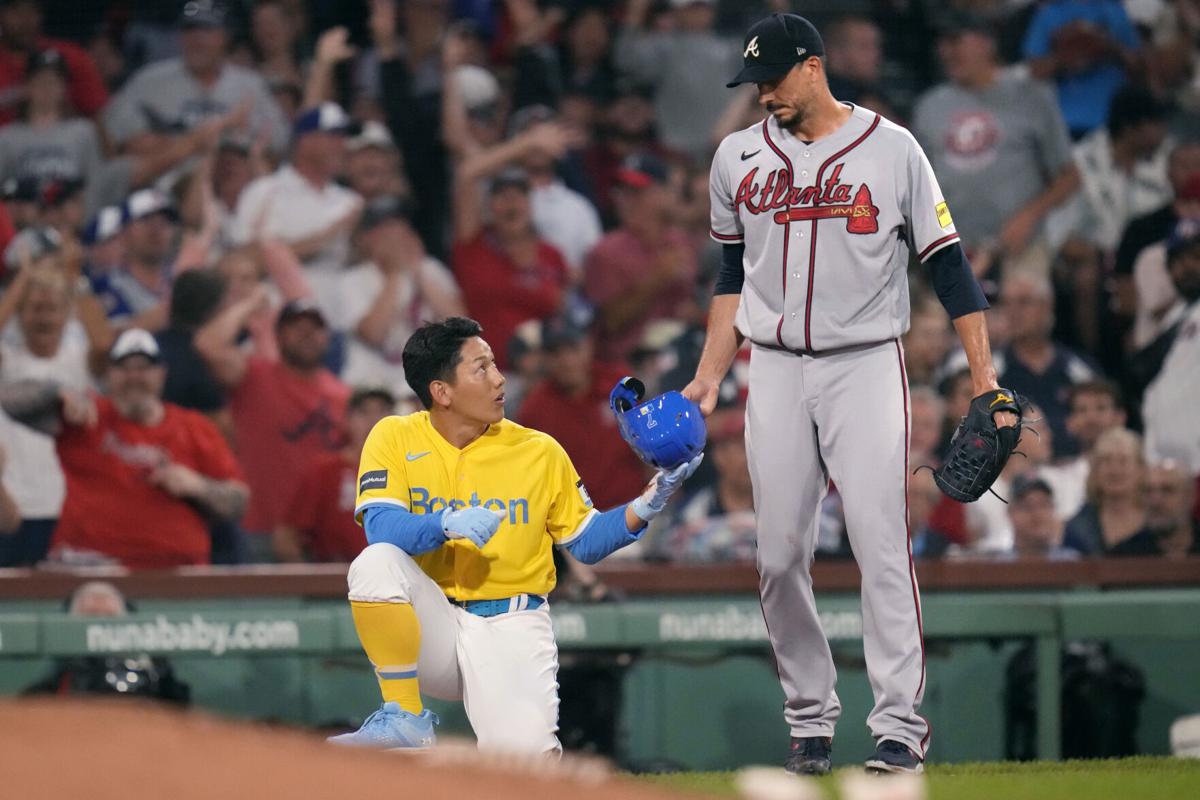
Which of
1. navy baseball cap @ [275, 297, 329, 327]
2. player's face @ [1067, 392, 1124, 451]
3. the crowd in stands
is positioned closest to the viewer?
the crowd in stands

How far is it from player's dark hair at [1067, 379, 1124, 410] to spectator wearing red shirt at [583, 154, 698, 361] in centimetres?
186

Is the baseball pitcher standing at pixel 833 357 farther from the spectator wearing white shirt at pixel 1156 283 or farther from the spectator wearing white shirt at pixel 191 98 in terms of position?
the spectator wearing white shirt at pixel 191 98

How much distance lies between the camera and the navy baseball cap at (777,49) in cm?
442

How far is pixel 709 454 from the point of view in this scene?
7.79m

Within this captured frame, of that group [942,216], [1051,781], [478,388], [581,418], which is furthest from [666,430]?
[581,418]

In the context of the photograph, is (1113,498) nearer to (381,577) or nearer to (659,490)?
(659,490)

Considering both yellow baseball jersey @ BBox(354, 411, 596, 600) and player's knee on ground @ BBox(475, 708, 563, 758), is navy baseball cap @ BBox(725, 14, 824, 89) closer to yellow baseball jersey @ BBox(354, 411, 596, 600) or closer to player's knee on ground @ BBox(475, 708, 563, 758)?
yellow baseball jersey @ BBox(354, 411, 596, 600)

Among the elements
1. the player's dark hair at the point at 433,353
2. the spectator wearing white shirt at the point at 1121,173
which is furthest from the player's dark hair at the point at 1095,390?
the player's dark hair at the point at 433,353

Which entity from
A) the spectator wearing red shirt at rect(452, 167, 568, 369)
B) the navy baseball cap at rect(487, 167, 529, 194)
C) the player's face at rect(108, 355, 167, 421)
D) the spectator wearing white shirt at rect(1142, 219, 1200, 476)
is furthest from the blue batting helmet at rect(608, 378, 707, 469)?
the navy baseball cap at rect(487, 167, 529, 194)

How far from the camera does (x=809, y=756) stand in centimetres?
450

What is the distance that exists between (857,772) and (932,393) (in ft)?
11.6

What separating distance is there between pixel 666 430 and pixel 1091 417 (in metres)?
3.95

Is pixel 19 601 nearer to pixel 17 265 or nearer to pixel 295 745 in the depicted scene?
pixel 17 265

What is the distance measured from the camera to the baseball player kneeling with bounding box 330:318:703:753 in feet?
14.4
